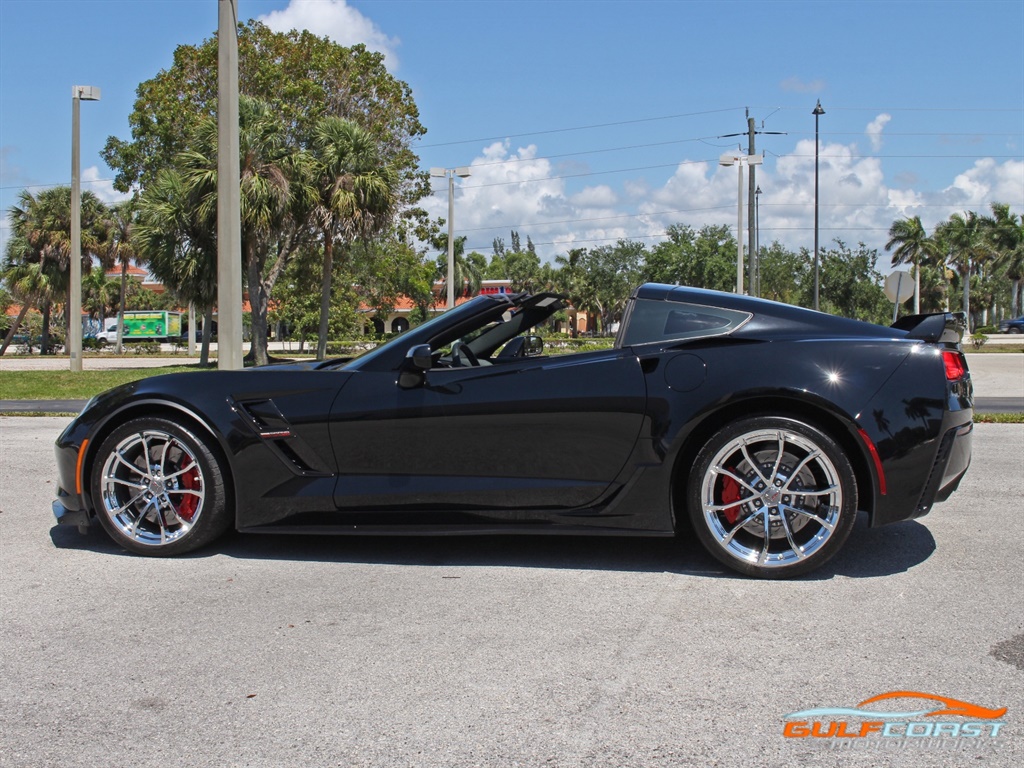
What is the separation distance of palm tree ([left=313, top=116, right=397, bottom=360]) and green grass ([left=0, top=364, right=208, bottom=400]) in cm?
680

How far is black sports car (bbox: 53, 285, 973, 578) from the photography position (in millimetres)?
4066

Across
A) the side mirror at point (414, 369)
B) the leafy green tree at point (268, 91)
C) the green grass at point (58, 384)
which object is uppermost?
the leafy green tree at point (268, 91)

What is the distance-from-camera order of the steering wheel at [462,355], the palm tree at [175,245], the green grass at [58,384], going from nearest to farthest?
the steering wheel at [462,355] < the green grass at [58,384] < the palm tree at [175,245]

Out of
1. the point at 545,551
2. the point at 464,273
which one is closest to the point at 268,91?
the point at 545,551

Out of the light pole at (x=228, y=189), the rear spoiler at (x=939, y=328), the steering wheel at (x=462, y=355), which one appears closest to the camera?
the rear spoiler at (x=939, y=328)

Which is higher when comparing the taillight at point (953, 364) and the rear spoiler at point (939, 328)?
the rear spoiler at point (939, 328)

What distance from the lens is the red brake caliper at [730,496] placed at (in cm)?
413

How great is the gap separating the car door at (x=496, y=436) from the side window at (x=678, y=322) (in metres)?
0.15

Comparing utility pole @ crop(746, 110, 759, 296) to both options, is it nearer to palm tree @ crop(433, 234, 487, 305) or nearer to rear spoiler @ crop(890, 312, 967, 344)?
rear spoiler @ crop(890, 312, 967, 344)

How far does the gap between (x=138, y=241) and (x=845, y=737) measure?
2771 centimetres

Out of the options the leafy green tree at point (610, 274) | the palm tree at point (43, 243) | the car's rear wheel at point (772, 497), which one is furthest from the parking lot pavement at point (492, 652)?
the leafy green tree at point (610, 274)

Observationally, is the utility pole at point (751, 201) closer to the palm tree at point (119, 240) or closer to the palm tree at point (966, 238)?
the palm tree at point (119, 240)

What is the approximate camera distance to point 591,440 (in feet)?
13.8

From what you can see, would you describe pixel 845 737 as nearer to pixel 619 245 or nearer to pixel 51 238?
pixel 51 238
